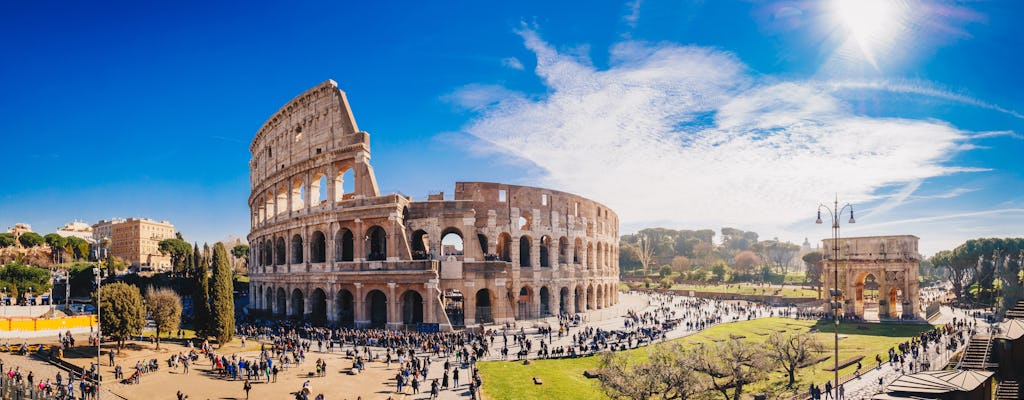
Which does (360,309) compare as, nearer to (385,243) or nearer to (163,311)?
(385,243)

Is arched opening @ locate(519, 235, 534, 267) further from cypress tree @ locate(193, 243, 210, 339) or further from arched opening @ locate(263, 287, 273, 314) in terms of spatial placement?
cypress tree @ locate(193, 243, 210, 339)

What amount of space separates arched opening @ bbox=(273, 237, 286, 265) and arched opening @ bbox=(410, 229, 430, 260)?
1421cm

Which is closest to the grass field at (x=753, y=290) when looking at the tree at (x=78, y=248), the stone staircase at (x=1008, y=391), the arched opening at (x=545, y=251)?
the arched opening at (x=545, y=251)

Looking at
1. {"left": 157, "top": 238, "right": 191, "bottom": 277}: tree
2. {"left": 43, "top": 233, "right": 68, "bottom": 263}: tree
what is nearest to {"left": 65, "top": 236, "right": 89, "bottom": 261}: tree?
{"left": 43, "top": 233, "right": 68, "bottom": 263}: tree

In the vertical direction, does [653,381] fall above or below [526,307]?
above

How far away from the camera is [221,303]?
31.4m

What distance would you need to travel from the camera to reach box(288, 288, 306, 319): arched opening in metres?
43.8

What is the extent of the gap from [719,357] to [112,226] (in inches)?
5681

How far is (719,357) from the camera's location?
22516mm

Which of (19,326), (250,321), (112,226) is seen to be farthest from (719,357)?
(112,226)

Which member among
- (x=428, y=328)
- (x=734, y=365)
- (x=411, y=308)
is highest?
(x=734, y=365)

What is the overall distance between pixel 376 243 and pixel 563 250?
18.5 metres

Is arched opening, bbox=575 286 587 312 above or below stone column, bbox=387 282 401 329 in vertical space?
below

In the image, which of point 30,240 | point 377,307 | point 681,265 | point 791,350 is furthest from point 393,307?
point 30,240
